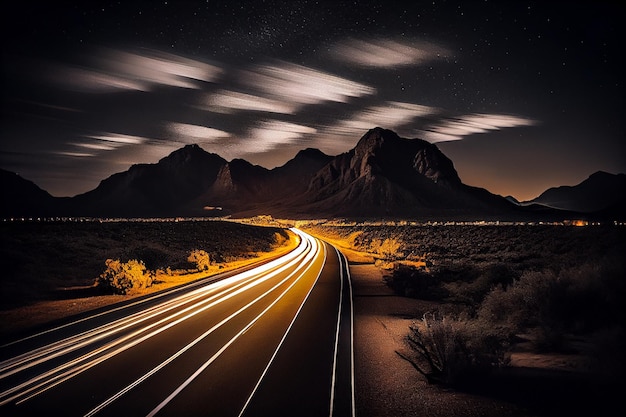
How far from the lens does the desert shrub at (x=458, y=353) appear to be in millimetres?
8227

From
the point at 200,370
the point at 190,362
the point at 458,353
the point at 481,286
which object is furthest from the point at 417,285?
the point at 200,370

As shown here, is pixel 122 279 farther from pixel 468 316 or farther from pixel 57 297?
pixel 468 316

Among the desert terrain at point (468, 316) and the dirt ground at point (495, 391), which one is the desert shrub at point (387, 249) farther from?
the dirt ground at point (495, 391)

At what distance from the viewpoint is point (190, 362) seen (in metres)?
8.94

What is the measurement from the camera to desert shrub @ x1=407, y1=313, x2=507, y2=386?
27.0 feet

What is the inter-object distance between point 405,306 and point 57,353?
11403 mm

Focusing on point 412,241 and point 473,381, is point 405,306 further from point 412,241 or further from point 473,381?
point 412,241

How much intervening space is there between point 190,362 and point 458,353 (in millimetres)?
5739

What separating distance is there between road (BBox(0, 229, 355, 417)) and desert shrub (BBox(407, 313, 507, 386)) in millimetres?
1721

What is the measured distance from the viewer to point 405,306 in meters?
15.9

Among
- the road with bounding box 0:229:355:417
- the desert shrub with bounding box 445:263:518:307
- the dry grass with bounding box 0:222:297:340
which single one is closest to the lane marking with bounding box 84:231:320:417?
the road with bounding box 0:229:355:417

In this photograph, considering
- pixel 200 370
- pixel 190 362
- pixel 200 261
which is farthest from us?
pixel 200 261

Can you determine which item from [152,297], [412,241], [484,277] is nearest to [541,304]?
[484,277]

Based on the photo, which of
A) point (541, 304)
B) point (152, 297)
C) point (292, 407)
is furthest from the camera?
point (152, 297)
